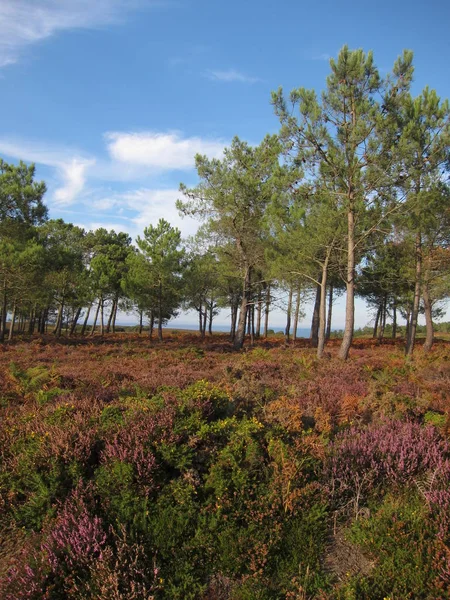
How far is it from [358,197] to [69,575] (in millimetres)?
14519

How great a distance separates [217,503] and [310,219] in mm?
14091

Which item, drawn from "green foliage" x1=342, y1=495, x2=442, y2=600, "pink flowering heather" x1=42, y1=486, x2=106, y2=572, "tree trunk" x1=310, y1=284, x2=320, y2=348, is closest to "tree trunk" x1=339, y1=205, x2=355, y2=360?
"green foliage" x1=342, y1=495, x2=442, y2=600

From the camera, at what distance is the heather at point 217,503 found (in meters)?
2.96

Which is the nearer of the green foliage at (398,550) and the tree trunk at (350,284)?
the green foliage at (398,550)

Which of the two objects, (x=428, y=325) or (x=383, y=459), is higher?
(x=428, y=325)

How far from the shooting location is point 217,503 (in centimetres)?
371

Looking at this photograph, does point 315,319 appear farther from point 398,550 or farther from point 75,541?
point 75,541

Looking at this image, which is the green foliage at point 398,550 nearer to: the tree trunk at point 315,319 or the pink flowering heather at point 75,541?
the pink flowering heather at point 75,541

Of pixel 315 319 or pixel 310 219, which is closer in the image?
pixel 310 219

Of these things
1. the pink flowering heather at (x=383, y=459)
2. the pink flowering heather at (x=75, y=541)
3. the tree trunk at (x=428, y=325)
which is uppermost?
the tree trunk at (x=428, y=325)

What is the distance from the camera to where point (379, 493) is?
4.12 metres

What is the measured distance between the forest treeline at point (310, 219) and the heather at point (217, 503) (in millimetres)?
10655

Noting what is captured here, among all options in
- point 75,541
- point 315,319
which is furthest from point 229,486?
point 315,319

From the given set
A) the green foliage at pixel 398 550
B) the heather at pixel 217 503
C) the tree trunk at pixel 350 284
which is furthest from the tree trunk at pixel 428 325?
the green foliage at pixel 398 550
